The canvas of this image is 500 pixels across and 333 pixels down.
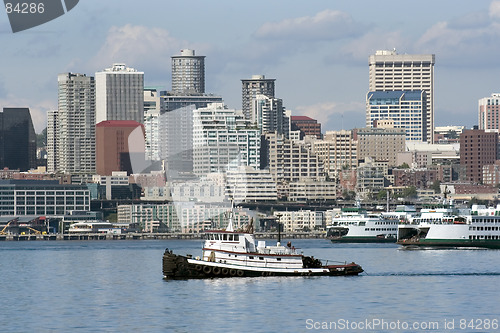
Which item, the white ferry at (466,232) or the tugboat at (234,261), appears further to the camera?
the white ferry at (466,232)

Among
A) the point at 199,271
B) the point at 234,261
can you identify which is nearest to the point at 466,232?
the point at 234,261

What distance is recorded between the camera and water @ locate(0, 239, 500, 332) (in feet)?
245

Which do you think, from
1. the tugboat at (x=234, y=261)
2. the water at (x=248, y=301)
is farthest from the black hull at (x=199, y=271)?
the water at (x=248, y=301)

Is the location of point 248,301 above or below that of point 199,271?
below

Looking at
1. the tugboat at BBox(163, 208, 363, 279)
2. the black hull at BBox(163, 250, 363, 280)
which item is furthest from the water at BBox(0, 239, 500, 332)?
the tugboat at BBox(163, 208, 363, 279)

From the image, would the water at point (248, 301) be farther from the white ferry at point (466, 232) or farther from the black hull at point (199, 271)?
the white ferry at point (466, 232)

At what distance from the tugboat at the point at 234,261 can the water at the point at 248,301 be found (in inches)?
59.3

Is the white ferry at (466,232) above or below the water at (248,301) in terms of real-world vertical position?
above

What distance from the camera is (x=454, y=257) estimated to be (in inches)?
5453

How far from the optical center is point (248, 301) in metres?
85.1

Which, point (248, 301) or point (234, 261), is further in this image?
point (234, 261)

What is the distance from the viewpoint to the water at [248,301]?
245 ft

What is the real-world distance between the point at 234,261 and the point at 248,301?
16831 millimetres

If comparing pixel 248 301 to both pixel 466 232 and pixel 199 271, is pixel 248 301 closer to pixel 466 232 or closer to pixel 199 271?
pixel 199 271
